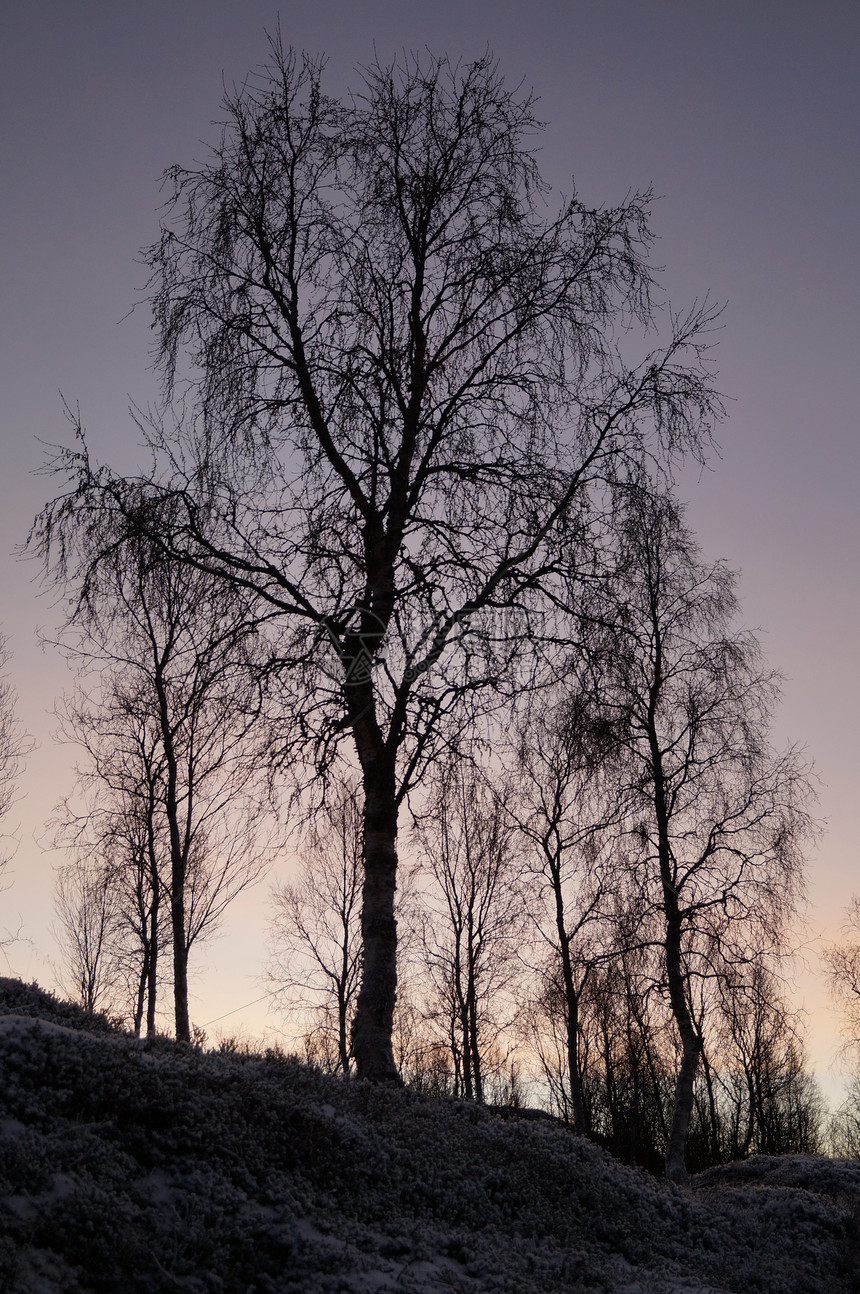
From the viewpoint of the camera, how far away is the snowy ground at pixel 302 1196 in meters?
5.01

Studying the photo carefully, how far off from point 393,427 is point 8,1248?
9266 millimetres

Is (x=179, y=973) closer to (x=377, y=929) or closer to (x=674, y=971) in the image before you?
(x=377, y=929)

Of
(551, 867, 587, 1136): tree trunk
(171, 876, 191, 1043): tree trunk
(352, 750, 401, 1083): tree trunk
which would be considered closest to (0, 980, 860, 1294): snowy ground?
(352, 750, 401, 1083): tree trunk

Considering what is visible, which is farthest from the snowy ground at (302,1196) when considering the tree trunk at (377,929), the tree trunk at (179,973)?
the tree trunk at (179,973)

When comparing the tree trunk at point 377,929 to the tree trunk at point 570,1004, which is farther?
the tree trunk at point 570,1004

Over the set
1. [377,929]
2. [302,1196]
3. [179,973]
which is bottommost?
[302,1196]

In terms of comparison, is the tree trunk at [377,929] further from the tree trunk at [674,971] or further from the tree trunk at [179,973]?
the tree trunk at [674,971]

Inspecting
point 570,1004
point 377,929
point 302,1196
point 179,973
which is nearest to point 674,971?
point 570,1004

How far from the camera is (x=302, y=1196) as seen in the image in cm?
614

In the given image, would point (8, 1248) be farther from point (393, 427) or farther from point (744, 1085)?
point (744, 1085)

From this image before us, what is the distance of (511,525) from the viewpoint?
1072cm

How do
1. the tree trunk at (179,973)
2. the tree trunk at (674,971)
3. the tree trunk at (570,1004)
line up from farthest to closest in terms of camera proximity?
the tree trunk at (570,1004) → the tree trunk at (674,971) → the tree trunk at (179,973)

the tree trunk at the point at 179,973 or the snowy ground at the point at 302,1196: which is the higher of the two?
the tree trunk at the point at 179,973

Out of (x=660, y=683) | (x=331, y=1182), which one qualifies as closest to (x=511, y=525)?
(x=331, y=1182)
